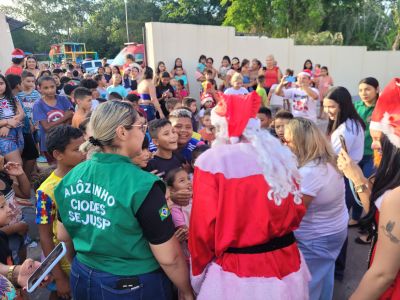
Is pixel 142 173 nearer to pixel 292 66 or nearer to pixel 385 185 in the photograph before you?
pixel 385 185

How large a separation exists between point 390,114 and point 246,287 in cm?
110

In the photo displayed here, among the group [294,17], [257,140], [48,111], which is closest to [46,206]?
[257,140]

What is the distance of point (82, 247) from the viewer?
187 cm

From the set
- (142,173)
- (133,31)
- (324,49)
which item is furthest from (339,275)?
(133,31)

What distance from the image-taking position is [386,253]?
139 centimetres

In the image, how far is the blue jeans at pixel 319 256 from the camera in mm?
2635

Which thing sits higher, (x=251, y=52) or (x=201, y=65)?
(x=251, y=52)

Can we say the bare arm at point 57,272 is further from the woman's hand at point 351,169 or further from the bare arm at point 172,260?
the woman's hand at point 351,169

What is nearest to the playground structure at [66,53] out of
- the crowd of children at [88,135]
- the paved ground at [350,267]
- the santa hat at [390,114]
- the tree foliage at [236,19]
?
the tree foliage at [236,19]

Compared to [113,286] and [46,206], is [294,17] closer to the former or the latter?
[46,206]

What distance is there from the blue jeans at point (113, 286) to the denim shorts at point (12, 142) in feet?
10.8

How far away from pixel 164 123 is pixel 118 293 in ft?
6.13

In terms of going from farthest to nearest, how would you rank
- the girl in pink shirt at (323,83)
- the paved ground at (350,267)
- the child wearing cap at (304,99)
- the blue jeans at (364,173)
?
the girl in pink shirt at (323,83), the child wearing cap at (304,99), the blue jeans at (364,173), the paved ground at (350,267)

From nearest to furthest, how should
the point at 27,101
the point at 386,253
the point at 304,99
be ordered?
1. the point at 386,253
2. the point at 27,101
3. the point at 304,99
